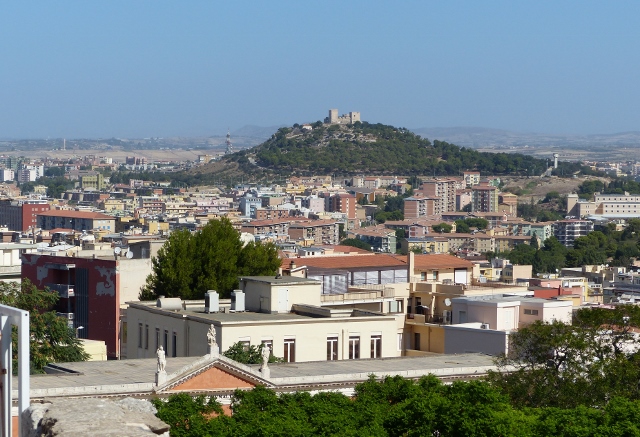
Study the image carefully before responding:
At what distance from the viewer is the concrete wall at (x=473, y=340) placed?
2469 cm

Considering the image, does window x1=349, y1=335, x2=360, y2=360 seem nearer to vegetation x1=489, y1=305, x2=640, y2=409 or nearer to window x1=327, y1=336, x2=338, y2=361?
window x1=327, y1=336, x2=338, y2=361

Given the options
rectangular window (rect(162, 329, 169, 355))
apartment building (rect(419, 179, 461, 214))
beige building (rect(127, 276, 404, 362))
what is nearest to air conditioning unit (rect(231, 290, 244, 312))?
beige building (rect(127, 276, 404, 362))

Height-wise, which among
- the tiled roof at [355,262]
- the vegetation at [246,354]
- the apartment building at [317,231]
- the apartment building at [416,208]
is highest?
the tiled roof at [355,262]

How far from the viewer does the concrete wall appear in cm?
2469

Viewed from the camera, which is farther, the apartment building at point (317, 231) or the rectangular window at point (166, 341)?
the apartment building at point (317, 231)

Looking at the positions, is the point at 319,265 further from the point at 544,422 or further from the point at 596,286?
the point at 596,286

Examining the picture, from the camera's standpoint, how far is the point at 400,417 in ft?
50.8

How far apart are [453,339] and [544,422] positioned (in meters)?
11.1

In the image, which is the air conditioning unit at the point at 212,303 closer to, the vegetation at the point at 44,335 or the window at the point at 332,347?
the vegetation at the point at 44,335

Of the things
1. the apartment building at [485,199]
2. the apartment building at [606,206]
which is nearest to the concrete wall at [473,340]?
the apartment building at [606,206]

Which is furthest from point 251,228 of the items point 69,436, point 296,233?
point 69,436

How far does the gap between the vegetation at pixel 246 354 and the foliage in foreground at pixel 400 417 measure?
5.24m

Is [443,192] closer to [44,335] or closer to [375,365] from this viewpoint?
[44,335]

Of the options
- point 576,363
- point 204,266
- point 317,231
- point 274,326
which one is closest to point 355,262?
point 204,266
